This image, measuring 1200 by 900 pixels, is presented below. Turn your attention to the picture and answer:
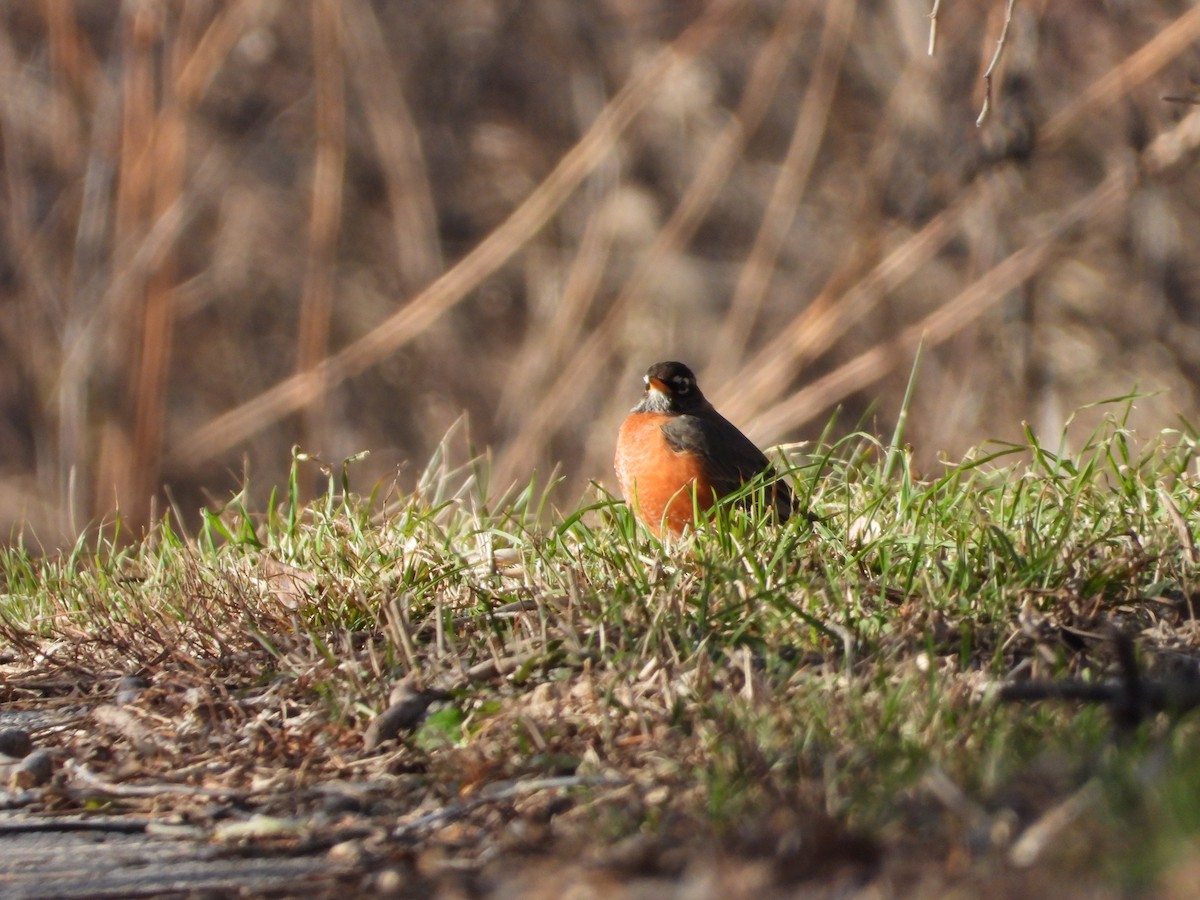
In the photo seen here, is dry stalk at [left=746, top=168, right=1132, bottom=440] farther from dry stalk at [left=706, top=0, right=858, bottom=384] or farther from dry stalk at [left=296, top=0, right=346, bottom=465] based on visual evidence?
dry stalk at [left=296, top=0, right=346, bottom=465]

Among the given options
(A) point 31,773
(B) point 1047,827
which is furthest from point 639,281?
(B) point 1047,827

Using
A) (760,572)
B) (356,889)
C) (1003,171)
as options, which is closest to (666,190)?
(1003,171)

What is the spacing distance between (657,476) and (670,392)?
0.89 metres

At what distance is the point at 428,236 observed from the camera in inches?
403

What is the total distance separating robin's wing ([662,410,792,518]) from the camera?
4.73m

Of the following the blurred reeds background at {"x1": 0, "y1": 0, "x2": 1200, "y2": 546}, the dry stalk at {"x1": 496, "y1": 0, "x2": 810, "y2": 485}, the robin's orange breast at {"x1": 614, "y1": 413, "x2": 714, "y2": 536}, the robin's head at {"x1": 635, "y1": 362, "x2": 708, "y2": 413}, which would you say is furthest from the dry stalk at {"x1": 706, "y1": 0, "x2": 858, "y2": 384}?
the robin's orange breast at {"x1": 614, "y1": 413, "x2": 714, "y2": 536}

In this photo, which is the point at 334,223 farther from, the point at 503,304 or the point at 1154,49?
the point at 1154,49

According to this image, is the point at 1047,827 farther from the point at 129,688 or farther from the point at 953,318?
the point at 953,318

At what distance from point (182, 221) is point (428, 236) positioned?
2160mm

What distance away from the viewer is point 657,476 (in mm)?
4832

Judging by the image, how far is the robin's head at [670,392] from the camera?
220 inches

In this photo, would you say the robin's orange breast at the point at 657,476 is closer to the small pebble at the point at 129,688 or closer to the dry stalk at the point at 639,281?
the small pebble at the point at 129,688

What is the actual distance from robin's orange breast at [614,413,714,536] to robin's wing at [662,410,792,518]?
0.09 feet

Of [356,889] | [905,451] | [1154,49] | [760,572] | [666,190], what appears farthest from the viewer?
[666,190]
